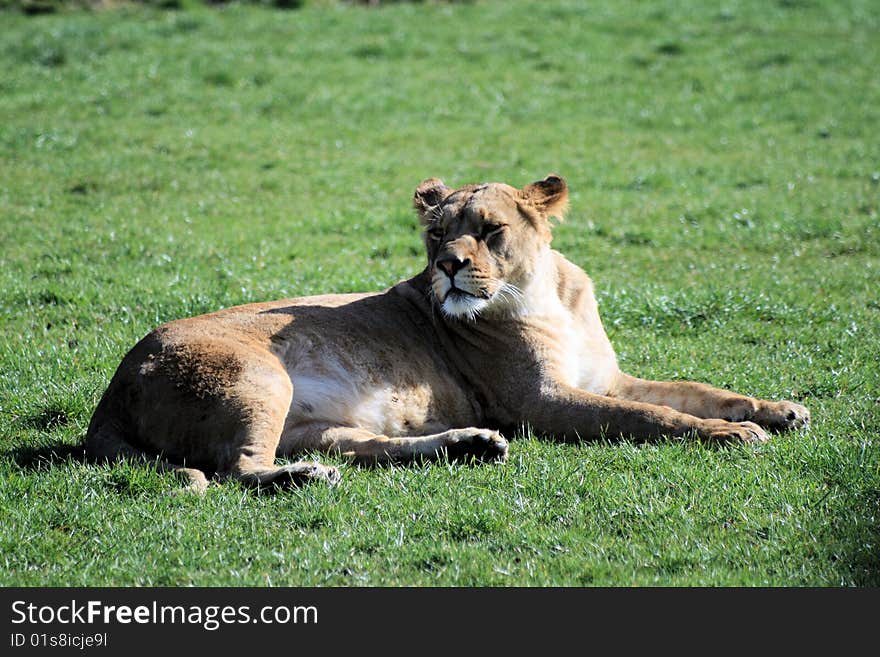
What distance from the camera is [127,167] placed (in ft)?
48.2

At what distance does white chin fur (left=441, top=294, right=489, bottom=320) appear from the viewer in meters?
6.88

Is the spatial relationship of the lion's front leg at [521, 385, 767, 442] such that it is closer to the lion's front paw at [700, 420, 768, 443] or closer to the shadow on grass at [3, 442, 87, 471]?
the lion's front paw at [700, 420, 768, 443]

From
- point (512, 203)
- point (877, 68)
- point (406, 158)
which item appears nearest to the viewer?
point (512, 203)

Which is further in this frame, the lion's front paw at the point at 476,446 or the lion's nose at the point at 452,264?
the lion's nose at the point at 452,264

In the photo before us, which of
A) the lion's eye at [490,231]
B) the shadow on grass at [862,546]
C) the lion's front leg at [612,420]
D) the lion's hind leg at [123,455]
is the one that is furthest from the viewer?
the lion's eye at [490,231]

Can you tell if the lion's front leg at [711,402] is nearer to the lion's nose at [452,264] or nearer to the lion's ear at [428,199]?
the lion's nose at [452,264]

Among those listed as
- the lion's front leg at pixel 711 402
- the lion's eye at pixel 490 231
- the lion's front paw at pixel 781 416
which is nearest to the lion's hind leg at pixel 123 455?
the lion's eye at pixel 490 231

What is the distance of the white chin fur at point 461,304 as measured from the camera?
6879 millimetres

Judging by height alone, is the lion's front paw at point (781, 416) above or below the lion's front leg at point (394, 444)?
above

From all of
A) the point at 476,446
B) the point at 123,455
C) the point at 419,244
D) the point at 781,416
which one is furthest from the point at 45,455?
the point at 419,244

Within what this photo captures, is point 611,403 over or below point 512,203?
below

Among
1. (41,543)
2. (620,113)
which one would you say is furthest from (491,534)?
(620,113)

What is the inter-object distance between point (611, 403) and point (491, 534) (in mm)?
1720

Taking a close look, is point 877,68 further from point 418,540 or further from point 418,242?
point 418,540
